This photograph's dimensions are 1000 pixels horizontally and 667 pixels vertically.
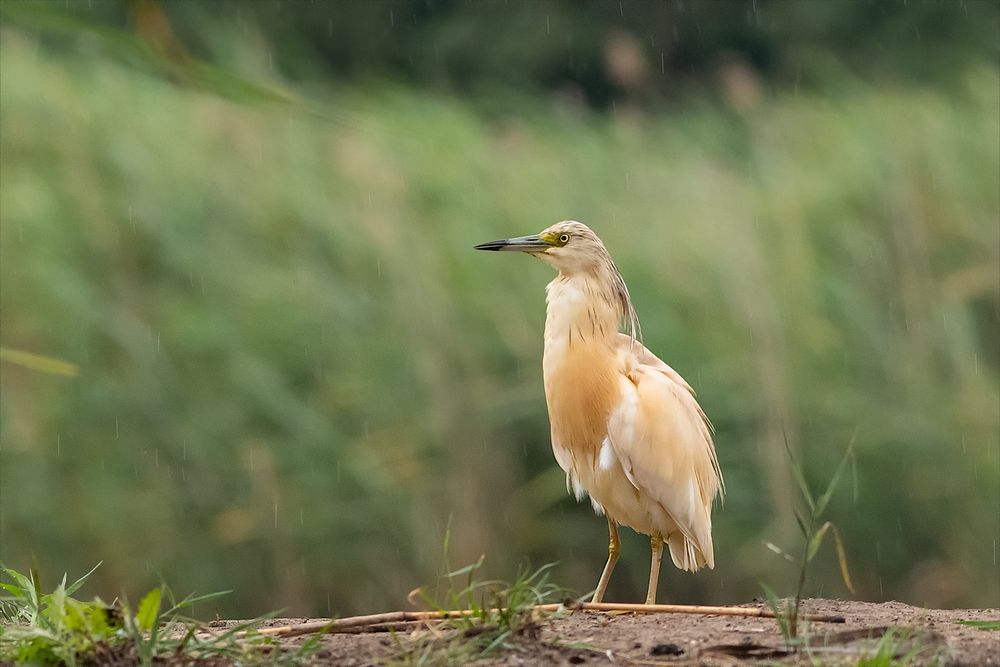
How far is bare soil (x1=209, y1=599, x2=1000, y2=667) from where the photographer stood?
2471mm

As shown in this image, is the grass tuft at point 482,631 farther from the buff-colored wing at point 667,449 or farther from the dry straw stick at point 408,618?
the buff-colored wing at point 667,449

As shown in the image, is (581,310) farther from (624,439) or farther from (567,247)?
(624,439)

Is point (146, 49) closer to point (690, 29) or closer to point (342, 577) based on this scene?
point (342, 577)

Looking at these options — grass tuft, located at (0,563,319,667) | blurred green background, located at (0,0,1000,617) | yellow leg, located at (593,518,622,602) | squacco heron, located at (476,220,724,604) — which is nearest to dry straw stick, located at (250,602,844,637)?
grass tuft, located at (0,563,319,667)

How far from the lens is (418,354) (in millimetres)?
6199

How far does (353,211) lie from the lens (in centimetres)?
679

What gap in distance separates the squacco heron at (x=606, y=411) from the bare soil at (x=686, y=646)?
1101mm

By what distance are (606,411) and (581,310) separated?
0.32 m

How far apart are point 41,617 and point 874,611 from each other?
210 cm

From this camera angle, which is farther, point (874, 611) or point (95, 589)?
point (95, 589)

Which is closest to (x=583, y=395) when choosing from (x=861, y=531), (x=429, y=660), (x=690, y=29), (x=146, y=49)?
(x=429, y=660)

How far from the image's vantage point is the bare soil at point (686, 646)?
2.47m

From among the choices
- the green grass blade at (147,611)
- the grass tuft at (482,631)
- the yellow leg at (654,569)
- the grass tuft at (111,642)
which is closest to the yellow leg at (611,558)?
the yellow leg at (654,569)

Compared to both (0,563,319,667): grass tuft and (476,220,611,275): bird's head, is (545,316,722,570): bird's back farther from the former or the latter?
(0,563,319,667): grass tuft
